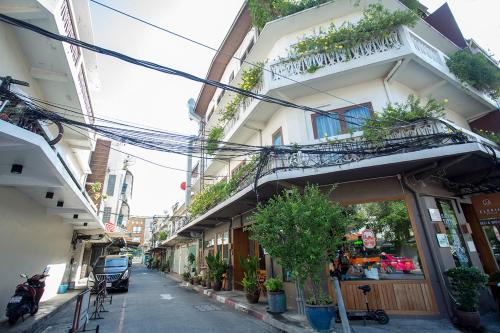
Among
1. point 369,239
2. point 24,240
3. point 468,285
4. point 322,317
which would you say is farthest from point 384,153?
point 24,240

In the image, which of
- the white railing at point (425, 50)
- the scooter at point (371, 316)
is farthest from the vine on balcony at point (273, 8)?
the scooter at point (371, 316)

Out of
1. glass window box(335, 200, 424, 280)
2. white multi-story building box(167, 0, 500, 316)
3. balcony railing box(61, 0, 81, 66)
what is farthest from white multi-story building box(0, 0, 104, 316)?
glass window box(335, 200, 424, 280)

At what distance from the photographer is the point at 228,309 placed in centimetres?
1003

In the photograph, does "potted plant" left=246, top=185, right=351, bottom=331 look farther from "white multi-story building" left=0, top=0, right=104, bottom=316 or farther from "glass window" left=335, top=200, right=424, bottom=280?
"white multi-story building" left=0, top=0, right=104, bottom=316

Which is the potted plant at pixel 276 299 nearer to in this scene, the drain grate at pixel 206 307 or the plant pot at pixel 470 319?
the drain grate at pixel 206 307

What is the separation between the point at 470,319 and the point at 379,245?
266 centimetres

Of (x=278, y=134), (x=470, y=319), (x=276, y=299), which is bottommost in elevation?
(x=470, y=319)

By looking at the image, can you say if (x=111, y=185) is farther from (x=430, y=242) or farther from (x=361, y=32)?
(x=430, y=242)

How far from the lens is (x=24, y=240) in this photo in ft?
31.7

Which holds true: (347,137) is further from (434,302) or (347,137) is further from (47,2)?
(47,2)

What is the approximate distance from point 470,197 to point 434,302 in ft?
17.8

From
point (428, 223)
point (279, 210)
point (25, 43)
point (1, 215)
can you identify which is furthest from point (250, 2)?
point (1, 215)

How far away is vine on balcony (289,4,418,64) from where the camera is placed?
8.82 m

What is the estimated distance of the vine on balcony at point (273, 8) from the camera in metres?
10.7
